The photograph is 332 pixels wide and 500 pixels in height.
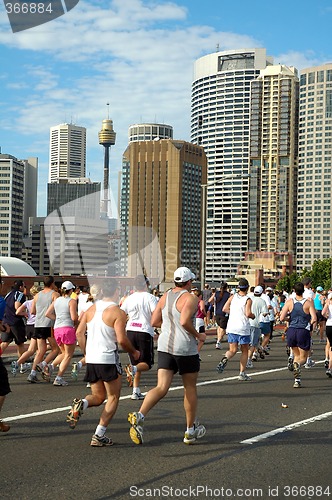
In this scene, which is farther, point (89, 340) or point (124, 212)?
point (124, 212)

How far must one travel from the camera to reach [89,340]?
8078 mm

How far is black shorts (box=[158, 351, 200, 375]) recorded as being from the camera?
7961mm

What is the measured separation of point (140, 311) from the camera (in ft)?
38.5

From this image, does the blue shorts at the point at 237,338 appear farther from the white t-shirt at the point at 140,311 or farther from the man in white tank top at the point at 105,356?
the man in white tank top at the point at 105,356

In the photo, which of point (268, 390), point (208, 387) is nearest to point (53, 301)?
point (208, 387)

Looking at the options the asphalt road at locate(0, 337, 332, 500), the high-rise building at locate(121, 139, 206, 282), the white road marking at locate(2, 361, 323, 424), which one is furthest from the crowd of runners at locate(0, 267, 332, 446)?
the high-rise building at locate(121, 139, 206, 282)

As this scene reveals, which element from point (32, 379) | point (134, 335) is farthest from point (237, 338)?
point (32, 379)

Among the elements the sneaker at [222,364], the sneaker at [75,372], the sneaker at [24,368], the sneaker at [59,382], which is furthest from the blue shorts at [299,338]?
the sneaker at [24,368]

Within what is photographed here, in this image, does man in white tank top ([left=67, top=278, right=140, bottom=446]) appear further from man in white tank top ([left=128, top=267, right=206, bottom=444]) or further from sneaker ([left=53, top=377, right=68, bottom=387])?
sneaker ([left=53, top=377, right=68, bottom=387])

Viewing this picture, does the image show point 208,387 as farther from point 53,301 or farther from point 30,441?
point 30,441

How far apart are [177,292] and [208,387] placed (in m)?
5.13

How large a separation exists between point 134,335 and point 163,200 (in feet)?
354

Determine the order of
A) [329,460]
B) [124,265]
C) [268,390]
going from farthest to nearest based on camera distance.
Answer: [124,265] < [268,390] < [329,460]

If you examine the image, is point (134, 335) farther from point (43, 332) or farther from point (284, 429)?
point (284, 429)
